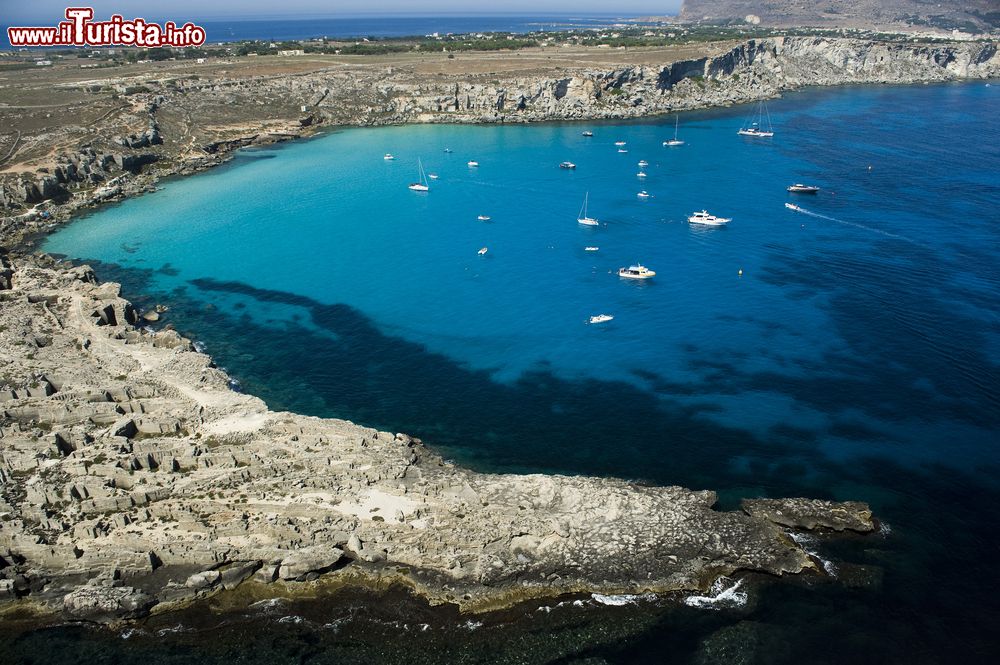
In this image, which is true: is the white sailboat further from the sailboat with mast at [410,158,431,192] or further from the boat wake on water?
the boat wake on water

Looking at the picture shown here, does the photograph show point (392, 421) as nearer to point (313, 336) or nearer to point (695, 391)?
point (313, 336)

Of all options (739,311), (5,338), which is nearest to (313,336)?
(5,338)

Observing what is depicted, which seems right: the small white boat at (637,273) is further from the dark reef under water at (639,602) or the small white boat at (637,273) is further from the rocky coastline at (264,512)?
the rocky coastline at (264,512)

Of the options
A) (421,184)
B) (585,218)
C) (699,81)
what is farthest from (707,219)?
(699,81)

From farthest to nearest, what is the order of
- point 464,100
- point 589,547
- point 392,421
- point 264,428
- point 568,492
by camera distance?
point 464,100 → point 392,421 → point 264,428 → point 568,492 → point 589,547

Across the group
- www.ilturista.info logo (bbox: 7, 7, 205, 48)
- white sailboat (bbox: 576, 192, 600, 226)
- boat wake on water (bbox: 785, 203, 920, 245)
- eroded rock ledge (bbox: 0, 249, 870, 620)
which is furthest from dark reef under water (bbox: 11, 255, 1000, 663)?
www.ilturista.info logo (bbox: 7, 7, 205, 48)

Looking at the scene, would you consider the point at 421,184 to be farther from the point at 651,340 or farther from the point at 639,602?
the point at 639,602

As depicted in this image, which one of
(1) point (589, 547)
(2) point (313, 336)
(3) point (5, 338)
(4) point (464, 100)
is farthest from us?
(4) point (464, 100)
